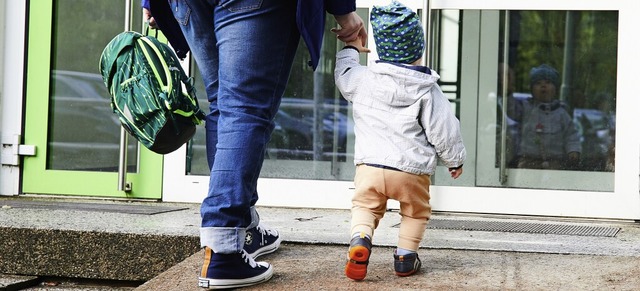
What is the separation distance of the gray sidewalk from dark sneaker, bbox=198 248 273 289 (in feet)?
0.27

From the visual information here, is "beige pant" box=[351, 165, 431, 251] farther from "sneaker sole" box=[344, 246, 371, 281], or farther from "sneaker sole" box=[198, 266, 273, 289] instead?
"sneaker sole" box=[198, 266, 273, 289]

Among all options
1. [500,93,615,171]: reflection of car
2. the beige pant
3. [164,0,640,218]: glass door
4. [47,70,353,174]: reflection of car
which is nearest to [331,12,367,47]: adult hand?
the beige pant

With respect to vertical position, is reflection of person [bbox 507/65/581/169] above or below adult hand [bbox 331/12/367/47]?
below

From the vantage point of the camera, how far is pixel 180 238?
3828mm

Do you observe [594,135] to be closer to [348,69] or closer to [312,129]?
[312,129]

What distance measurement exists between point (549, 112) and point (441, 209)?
0.87 meters

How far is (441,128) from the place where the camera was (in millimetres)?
3287

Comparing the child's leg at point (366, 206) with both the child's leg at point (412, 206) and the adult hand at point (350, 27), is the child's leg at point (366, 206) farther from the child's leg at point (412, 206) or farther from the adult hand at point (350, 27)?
the adult hand at point (350, 27)

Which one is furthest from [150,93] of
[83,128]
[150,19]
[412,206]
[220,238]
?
[83,128]

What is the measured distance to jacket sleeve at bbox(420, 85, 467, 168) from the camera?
3289 mm

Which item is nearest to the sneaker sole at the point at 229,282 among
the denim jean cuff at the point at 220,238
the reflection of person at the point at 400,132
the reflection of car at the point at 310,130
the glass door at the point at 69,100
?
the denim jean cuff at the point at 220,238

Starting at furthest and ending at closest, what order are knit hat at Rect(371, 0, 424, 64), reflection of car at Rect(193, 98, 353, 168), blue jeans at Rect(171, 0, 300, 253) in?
reflection of car at Rect(193, 98, 353, 168) < knit hat at Rect(371, 0, 424, 64) < blue jeans at Rect(171, 0, 300, 253)

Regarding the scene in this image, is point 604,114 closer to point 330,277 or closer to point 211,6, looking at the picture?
point 330,277

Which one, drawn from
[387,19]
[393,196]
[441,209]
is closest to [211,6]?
[387,19]
